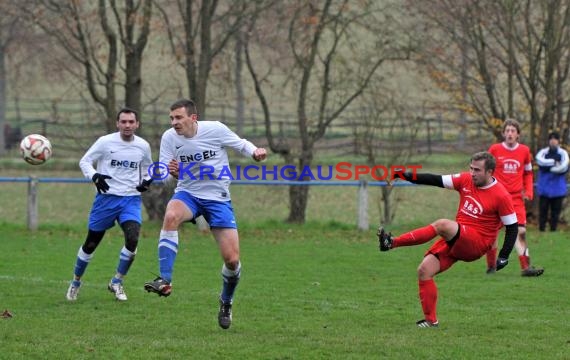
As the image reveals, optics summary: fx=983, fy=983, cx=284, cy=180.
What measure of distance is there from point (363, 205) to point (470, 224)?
35.2 feet

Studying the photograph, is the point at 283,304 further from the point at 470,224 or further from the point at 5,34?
the point at 5,34

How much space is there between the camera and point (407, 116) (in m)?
22.1

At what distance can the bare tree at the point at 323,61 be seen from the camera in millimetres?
21750

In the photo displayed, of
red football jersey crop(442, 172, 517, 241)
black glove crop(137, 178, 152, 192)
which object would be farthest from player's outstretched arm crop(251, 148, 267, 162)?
black glove crop(137, 178, 152, 192)

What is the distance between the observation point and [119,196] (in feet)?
35.6

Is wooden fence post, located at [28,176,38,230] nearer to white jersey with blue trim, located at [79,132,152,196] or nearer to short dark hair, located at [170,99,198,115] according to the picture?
white jersey with blue trim, located at [79,132,152,196]

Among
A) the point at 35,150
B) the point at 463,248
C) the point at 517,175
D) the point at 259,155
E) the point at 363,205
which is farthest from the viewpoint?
the point at 363,205

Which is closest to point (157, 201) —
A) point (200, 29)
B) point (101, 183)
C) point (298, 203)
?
point (298, 203)

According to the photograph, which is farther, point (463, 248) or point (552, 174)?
point (552, 174)

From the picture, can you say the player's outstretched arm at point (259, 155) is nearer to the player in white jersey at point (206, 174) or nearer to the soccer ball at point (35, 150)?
the player in white jersey at point (206, 174)

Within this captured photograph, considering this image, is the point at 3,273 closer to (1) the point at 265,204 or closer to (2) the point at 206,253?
(2) the point at 206,253

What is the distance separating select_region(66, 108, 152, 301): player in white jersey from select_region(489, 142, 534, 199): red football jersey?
4.78m

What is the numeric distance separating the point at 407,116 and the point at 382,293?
11.3m

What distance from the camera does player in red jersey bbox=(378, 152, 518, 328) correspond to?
8664mm
